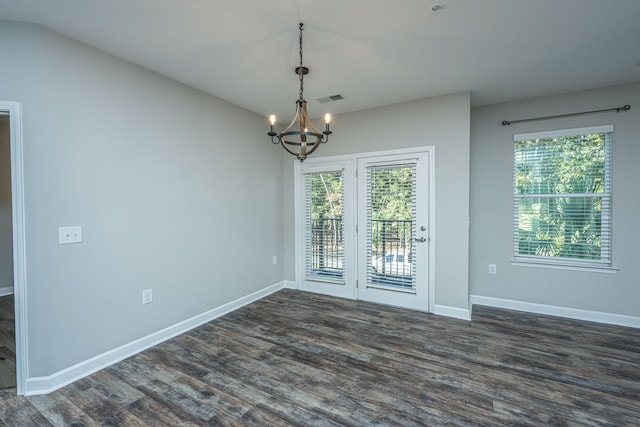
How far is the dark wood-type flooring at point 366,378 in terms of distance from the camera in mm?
1846

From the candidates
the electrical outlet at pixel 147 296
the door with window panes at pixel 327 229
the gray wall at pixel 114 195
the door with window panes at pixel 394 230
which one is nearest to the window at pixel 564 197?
the door with window panes at pixel 394 230

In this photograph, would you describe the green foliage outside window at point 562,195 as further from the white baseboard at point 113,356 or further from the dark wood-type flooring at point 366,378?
the white baseboard at point 113,356

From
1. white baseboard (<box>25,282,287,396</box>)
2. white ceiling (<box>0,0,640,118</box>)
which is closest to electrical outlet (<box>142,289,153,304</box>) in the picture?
white baseboard (<box>25,282,287,396</box>)

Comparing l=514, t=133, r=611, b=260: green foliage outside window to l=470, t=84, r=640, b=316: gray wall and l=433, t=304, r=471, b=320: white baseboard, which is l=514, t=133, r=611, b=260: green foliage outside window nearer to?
l=470, t=84, r=640, b=316: gray wall

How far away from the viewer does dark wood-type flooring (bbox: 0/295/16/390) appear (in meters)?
2.19

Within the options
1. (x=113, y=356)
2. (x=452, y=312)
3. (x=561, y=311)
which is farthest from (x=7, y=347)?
(x=561, y=311)

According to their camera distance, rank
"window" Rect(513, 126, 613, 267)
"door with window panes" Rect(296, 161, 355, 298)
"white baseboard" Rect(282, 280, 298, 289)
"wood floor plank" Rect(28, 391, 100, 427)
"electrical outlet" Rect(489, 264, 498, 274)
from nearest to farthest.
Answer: "wood floor plank" Rect(28, 391, 100, 427) → "window" Rect(513, 126, 613, 267) → "electrical outlet" Rect(489, 264, 498, 274) → "door with window panes" Rect(296, 161, 355, 298) → "white baseboard" Rect(282, 280, 298, 289)

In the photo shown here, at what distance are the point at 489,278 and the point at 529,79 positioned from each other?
98.8 inches

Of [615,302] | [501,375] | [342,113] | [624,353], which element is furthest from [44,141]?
[615,302]

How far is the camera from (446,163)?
3.46 metres

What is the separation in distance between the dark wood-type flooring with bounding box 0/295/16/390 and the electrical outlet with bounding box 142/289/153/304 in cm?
98

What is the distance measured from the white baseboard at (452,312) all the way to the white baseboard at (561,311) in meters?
0.71

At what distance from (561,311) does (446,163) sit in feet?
7.65

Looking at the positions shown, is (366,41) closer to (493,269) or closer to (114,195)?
(114,195)
